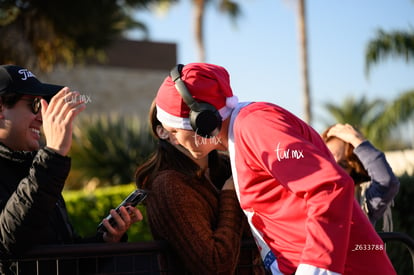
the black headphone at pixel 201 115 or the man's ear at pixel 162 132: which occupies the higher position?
the black headphone at pixel 201 115

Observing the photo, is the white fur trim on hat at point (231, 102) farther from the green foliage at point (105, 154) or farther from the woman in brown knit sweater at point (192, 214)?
the green foliage at point (105, 154)

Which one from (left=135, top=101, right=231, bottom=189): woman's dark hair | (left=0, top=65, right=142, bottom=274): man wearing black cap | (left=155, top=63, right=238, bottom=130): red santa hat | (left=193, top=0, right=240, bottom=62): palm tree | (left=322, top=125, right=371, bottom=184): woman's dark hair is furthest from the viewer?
(left=193, top=0, right=240, bottom=62): palm tree

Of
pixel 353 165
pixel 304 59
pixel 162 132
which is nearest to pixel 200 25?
pixel 304 59

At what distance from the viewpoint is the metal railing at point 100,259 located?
8.63 ft

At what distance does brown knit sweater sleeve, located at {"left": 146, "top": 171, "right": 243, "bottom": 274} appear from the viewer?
2855 millimetres

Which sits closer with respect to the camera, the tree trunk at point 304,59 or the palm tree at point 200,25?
the tree trunk at point 304,59

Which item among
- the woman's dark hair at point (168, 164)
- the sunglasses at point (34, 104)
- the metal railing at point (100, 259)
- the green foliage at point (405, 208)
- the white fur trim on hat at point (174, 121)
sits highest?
the sunglasses at point (34, 104)

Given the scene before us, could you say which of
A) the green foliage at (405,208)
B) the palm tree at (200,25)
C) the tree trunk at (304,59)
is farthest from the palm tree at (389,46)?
the palm tree at (200,25)

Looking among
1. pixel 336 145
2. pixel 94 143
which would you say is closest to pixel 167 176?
pixel 336 145

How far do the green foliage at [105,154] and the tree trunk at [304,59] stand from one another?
22.0 ft

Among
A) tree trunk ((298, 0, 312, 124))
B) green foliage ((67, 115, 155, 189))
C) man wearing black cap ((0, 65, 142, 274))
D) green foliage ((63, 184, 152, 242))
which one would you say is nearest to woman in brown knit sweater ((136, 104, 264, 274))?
man wearing black cap ((0, 65, 142, 274))

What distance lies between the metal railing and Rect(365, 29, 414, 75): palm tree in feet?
45.7

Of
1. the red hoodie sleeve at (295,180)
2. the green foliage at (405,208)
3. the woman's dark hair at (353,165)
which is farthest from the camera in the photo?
the green foliage at (405,208)

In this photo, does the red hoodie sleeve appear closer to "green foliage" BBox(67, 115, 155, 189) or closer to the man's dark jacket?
the man's dark jacket
